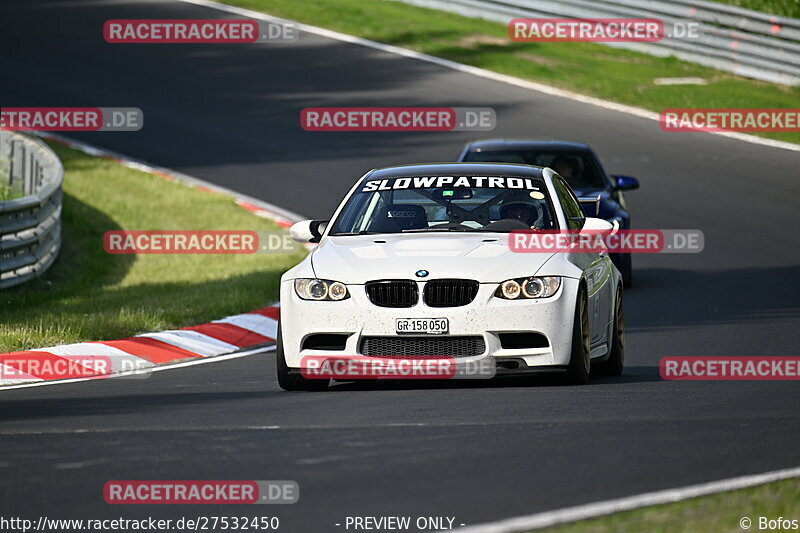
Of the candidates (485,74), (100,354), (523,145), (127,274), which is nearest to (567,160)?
(523,145)

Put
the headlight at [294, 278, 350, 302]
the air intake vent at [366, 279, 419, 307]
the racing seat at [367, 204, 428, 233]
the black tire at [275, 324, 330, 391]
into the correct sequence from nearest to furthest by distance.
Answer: the air intake vent at [366, 279, 419, 307], the headlight at [294, 278, 350, 302], the black tire at [275, 324, 330, 391], the racing seat at [367, 204, 428, 233]

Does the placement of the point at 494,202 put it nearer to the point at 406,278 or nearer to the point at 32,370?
the point at 406,278

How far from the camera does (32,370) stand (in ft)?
36.9

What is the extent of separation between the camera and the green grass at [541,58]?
28.7 metres

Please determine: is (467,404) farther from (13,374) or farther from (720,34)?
(720,34)

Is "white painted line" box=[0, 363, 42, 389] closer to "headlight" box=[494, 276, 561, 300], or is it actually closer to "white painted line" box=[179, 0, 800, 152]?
"headlight" box=[494, 276, 561, 300]

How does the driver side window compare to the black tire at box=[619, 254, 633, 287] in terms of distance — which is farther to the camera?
the black tire at box=[619, 254, 633, 287]

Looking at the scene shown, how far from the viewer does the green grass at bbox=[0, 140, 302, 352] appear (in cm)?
1316

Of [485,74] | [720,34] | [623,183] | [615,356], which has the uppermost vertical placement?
[615,356]

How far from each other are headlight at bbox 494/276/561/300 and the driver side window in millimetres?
1182

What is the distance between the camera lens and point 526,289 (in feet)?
31.1

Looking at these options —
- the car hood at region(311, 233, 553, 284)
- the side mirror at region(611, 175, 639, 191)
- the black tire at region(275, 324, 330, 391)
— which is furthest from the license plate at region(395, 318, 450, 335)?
the side mirror at region(611, 175, 639, 191)

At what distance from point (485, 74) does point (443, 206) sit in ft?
64.4

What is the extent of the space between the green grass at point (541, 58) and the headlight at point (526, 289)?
18.1m
